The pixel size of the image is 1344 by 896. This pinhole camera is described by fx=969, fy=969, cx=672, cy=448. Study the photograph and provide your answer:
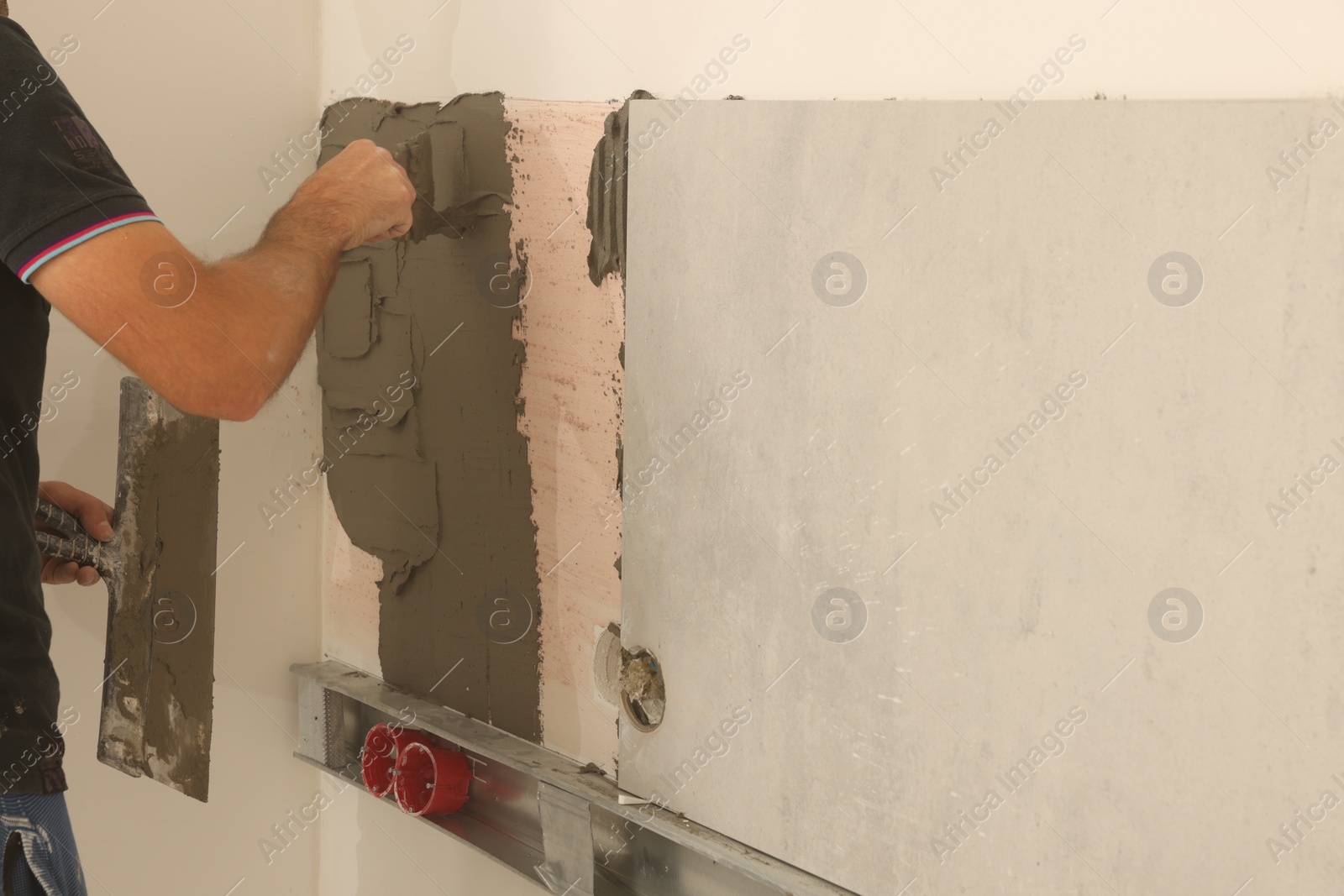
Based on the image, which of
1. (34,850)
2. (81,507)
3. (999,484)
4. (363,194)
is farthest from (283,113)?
(999,484)

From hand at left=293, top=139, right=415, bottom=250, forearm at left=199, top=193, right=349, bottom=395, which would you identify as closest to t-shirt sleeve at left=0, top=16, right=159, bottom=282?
forearm at left=199, top=193, right=349, bottom=395

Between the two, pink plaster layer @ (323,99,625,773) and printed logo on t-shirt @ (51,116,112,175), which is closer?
printed logo on t-shirt @ (51,116,112,175)

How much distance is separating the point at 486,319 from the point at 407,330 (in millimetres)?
201

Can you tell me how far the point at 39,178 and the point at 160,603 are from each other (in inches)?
30.1

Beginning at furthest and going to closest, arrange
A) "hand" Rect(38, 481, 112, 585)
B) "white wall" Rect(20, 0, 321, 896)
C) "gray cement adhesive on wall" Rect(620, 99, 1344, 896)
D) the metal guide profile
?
"white wall" Rect(20, 0, 321, 896) < "hand" Rect(38, 481, 112, 585) < the metal guide profile < "gray cement adhesive on wall" Rect(620, 99, 1344, 896)

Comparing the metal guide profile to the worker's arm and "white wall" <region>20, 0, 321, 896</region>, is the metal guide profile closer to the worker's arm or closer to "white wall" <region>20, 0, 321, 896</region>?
"white wall" <region>20, 0, 321, 896</region>

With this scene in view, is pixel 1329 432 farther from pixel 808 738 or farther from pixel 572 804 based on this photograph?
pixel 572 804

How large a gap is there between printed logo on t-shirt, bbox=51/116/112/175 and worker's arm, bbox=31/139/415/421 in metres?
0.07

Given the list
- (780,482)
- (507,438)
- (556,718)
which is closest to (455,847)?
(556,718)

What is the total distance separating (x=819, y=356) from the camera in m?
1.04

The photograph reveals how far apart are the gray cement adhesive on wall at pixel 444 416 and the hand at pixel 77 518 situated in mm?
433

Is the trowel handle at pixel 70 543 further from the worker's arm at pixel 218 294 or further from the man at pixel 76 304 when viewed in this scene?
the worker's arm at pixel 218 294

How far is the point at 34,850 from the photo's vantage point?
1.10 metres

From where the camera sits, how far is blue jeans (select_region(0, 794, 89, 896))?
3.55 feet
